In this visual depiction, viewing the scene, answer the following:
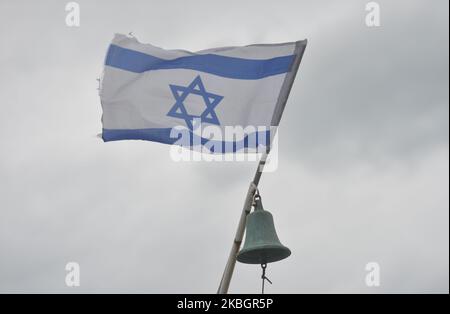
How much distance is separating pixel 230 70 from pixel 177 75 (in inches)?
39.2

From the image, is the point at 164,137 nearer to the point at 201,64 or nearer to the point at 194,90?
the point at 194,90

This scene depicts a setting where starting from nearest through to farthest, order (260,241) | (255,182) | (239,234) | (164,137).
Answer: (239,234) → (255,182) → (260,241) → (164,137)

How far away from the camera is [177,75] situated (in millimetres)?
18391

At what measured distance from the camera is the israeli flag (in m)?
17.5

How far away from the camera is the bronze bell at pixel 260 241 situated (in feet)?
52.1

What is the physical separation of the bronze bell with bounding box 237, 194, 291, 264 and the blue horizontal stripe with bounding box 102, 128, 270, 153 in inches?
48.9

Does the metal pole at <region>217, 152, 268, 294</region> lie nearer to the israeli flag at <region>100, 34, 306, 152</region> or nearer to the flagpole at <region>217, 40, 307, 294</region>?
the flagpole at <region>217, 40, 307, 294</region>

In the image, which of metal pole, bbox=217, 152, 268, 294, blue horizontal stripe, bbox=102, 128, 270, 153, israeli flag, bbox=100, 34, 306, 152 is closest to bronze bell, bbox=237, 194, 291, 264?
metal pole, bbox=217, 152, 268, 294

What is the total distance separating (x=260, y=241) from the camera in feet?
52.5

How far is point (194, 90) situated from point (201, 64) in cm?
66

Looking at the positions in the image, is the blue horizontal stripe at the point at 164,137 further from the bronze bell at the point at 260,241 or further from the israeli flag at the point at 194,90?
the bronze bell at the point at 260,241

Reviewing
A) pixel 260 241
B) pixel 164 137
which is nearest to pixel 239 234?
pixel 260 241

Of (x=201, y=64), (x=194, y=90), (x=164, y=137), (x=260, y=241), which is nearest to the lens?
(x=260, y=241)
